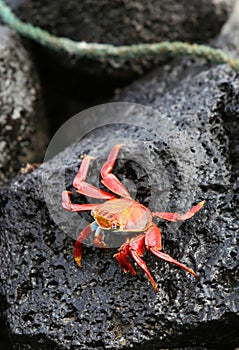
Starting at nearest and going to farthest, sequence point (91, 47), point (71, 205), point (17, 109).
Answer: point (71, 205), point (17, 109), point (91, 47)

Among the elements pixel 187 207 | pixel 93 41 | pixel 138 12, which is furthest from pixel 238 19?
pixel 187 207

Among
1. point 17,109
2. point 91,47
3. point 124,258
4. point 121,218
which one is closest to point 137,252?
point 124,258

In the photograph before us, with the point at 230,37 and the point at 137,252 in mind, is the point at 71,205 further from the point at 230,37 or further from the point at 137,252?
the point at 230,37

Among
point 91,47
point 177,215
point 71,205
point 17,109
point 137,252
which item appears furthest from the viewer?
point 91,47

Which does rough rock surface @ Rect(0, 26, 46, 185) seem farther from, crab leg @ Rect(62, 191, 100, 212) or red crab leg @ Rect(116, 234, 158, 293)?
red crab leg @ Rect(116, 234, 158, 293)

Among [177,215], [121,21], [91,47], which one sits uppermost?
[121,21]

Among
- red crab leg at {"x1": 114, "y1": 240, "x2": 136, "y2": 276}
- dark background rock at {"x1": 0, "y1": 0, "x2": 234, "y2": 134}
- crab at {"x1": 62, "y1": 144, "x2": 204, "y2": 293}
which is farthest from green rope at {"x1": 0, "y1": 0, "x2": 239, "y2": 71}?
red crab leg at {"x1": 114, "y1": 240, "x2": 136, "y2": 276}

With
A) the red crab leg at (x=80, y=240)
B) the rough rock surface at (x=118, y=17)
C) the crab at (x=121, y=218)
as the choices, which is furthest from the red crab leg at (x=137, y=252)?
the rough rock surface at (x=118, y=17)
